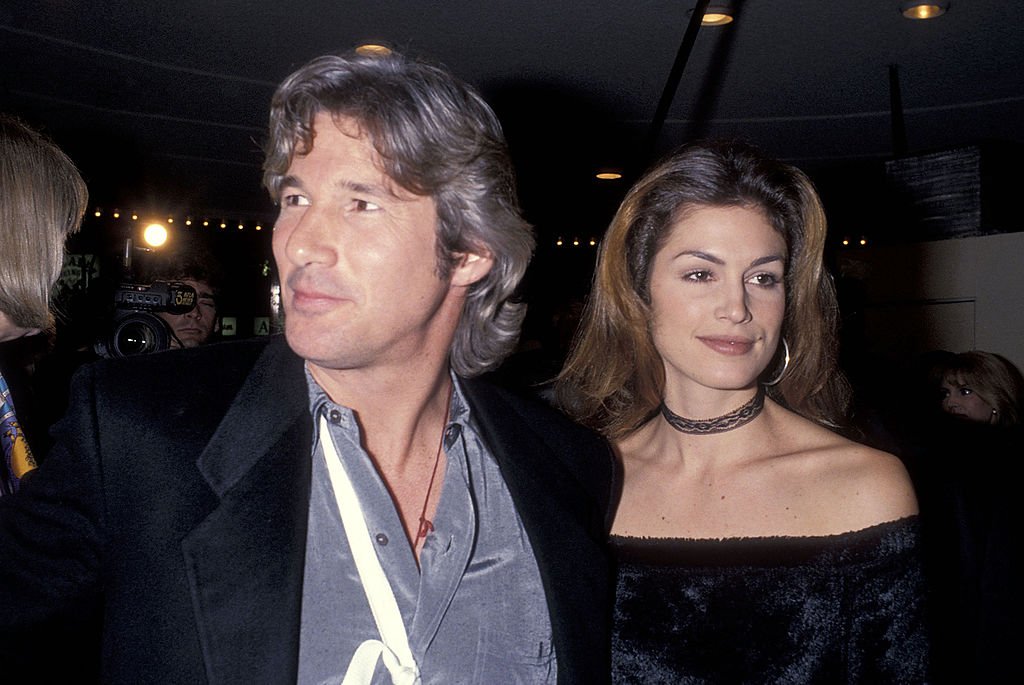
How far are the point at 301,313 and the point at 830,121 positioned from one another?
5405 mm

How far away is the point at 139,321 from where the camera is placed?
2.89 meters

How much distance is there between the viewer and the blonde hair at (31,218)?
177 cm

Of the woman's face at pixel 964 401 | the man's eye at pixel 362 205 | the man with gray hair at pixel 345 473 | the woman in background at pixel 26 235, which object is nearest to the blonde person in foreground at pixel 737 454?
the man with gray hair at pixel 345 473

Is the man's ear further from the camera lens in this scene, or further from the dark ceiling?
the dark ceiling

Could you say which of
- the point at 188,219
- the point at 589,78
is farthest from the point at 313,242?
the point at 188,219

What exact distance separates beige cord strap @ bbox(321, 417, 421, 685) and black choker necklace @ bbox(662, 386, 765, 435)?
890mm

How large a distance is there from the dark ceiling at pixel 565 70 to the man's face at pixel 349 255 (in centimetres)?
219

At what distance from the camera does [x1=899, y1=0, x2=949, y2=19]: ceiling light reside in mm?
4156

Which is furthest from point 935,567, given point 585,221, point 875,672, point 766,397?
point 585,221

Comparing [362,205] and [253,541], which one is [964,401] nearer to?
[362,205]

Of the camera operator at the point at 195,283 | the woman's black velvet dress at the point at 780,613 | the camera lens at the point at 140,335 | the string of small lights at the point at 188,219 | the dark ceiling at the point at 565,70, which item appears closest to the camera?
the woman's black velvet dress at the point at 780,613

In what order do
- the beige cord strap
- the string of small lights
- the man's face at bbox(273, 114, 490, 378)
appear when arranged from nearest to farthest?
1. the beige cord strap
2. the man's face at bbox(273, 114, 490, 378)
3. the string of small lights

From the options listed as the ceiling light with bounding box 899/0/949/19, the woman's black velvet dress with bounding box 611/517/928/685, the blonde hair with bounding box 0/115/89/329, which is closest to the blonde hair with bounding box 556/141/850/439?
the woman's black velvet dress with bounding box 611/517/928/685

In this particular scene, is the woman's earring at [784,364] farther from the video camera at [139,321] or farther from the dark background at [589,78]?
the dark background at [589,78]
